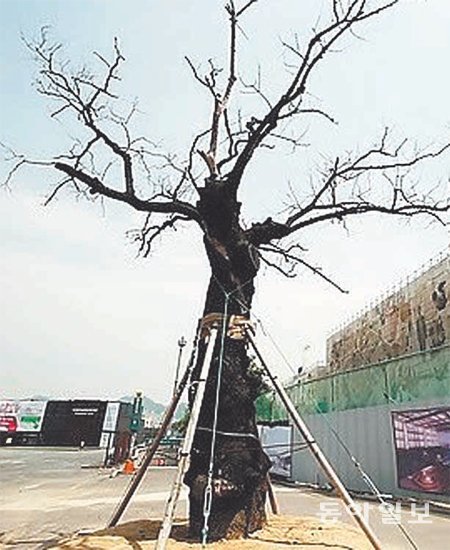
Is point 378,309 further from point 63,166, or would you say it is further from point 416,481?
point 63,166

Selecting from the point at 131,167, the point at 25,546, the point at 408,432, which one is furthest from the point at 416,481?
the point at 131,167

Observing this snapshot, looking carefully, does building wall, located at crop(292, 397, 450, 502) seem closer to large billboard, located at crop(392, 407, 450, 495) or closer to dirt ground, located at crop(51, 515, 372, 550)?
large billboard, located at crop(392, 407, 450, 495)

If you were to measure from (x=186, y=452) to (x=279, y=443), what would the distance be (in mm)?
14292

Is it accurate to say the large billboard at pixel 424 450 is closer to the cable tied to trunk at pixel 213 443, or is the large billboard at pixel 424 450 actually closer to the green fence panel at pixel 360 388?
the green fence panel at pixel 360 388

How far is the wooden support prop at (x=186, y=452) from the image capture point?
12.5 feet

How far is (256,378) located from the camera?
5.79 m

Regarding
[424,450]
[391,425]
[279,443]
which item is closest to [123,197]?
[424,450]

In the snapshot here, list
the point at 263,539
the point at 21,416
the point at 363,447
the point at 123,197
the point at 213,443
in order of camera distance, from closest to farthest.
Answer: the point at 263,539 < the point at 213,443 < the point at 123,197 < the point at 363,447 < the point at 21,416

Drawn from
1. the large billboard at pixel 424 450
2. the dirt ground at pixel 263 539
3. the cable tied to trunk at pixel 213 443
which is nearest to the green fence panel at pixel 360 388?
the large billboard at pixel 424 450

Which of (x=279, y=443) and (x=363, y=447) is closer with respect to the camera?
(x=363, y=447)

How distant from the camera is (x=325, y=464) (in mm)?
4695

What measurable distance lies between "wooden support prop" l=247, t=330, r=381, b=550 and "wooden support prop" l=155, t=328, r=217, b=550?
50 centimetres

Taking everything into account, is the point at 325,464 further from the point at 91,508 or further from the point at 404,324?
the point at 404,324

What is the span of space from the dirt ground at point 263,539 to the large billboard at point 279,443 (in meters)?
12.3
